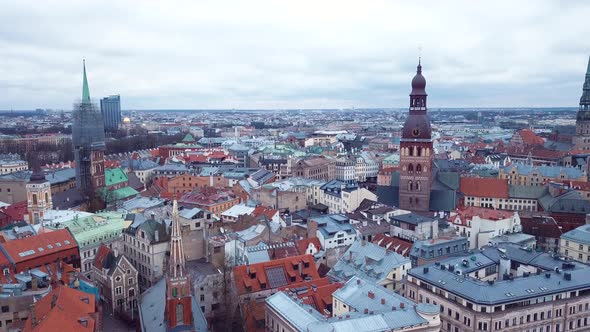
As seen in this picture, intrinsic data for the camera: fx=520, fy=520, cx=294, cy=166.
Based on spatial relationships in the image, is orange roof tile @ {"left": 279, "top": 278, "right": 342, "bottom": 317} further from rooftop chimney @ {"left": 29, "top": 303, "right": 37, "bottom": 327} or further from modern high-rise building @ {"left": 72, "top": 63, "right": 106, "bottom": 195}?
modern high-rise building @ {"left": 72, "top": 63, "right": 106, "bottom": 195}

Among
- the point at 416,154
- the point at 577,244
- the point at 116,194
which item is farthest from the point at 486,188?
the point at 116,194

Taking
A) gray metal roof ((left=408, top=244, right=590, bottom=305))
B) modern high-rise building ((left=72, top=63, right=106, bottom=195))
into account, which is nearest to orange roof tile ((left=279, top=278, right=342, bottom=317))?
gray metal roof ((left=408, top=244, right=590, bottom=305))

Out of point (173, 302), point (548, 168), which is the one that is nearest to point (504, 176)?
point (548, 168)

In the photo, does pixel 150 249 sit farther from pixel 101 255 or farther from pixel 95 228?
pixel 95 228

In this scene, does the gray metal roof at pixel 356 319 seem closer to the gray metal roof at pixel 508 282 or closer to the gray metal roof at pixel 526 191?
the gray metal roof at pixel 508 282

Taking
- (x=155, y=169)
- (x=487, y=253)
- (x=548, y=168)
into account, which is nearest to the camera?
(x=487, y=253)

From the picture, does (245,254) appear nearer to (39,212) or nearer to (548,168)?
(39,212)
